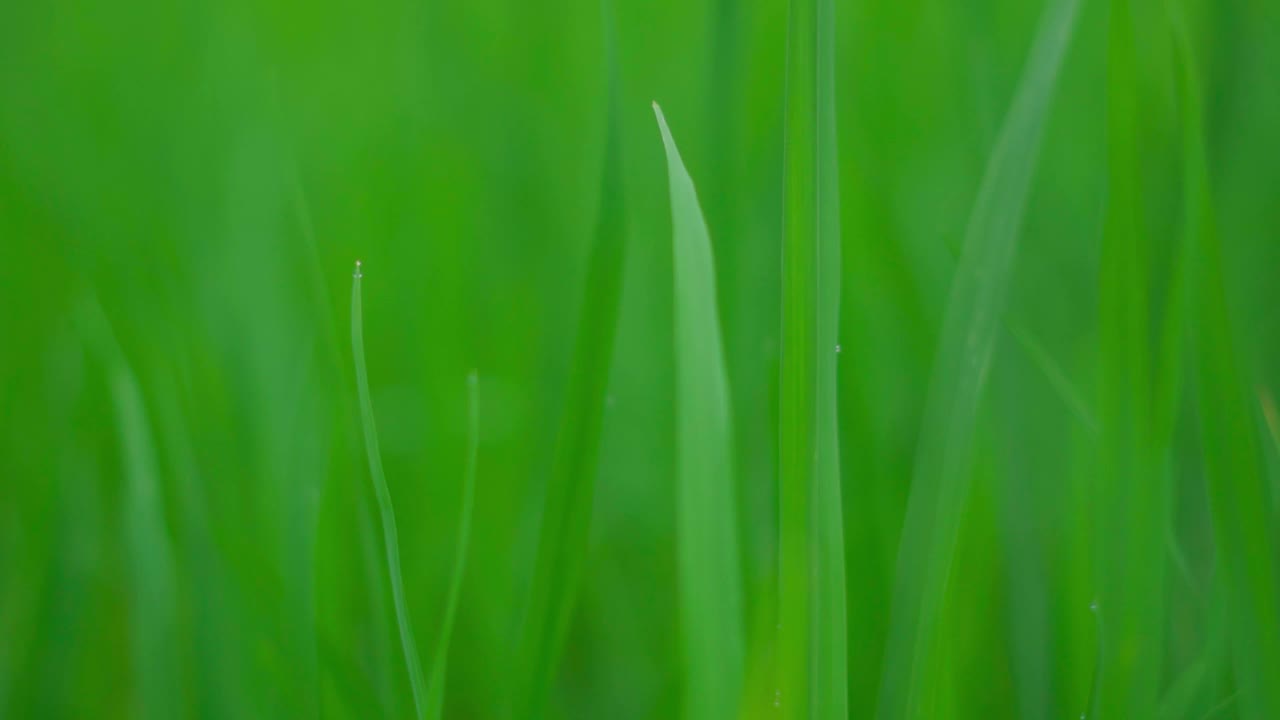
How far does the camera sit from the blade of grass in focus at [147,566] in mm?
358

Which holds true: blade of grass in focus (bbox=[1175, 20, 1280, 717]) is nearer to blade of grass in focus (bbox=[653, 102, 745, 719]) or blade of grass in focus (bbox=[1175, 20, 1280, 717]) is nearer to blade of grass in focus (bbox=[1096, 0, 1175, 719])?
blade of grass in focus (bbox=[1096, 0, 1175, 719])

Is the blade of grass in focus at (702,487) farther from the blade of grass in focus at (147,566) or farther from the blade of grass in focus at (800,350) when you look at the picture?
the blade of grass in focus at (147,566)

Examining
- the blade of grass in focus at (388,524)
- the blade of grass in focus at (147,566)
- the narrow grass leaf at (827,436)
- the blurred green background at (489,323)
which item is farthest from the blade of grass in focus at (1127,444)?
the blade of grass in focus at (147,566)

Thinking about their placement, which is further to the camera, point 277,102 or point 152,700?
point 277,102

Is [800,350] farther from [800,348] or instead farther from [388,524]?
[388,524]

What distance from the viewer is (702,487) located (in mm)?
292

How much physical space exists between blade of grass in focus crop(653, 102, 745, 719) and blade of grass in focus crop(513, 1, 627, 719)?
0.03m

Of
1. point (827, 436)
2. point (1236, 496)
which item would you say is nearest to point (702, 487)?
point (827, 436)

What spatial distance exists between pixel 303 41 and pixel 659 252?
Result: 0.26m

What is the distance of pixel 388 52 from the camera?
576 mm

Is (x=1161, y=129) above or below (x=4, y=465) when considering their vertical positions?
above

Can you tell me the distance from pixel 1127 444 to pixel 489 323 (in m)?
0.29

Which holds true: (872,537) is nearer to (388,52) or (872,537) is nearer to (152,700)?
(152,700)

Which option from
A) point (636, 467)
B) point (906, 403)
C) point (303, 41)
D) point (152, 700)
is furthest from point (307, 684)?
point (303, 41)
